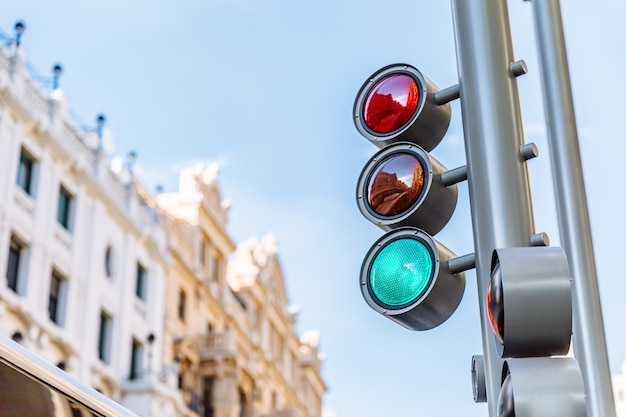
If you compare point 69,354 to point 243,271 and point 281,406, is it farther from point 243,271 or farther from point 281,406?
point 281,406

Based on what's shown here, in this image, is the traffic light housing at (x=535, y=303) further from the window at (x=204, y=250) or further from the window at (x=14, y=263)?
the window at (x=204, y=250)

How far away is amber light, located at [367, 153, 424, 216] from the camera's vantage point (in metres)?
3.65

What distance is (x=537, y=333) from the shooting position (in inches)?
107

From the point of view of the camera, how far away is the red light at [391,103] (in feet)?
12.5

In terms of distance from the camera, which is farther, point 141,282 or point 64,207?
point 141,282

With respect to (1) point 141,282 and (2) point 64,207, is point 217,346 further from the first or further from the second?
(2) point 64,207

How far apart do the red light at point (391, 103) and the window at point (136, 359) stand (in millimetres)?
28782

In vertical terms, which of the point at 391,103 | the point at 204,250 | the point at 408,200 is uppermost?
the point at 204,250

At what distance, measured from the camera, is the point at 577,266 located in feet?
16.1

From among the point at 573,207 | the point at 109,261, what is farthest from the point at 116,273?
the point at 573,207

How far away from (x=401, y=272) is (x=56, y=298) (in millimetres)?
25388

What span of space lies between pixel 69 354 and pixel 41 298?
1885mm

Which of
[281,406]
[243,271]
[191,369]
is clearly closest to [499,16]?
[191,369]

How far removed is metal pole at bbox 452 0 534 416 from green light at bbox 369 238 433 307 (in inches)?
9.7
